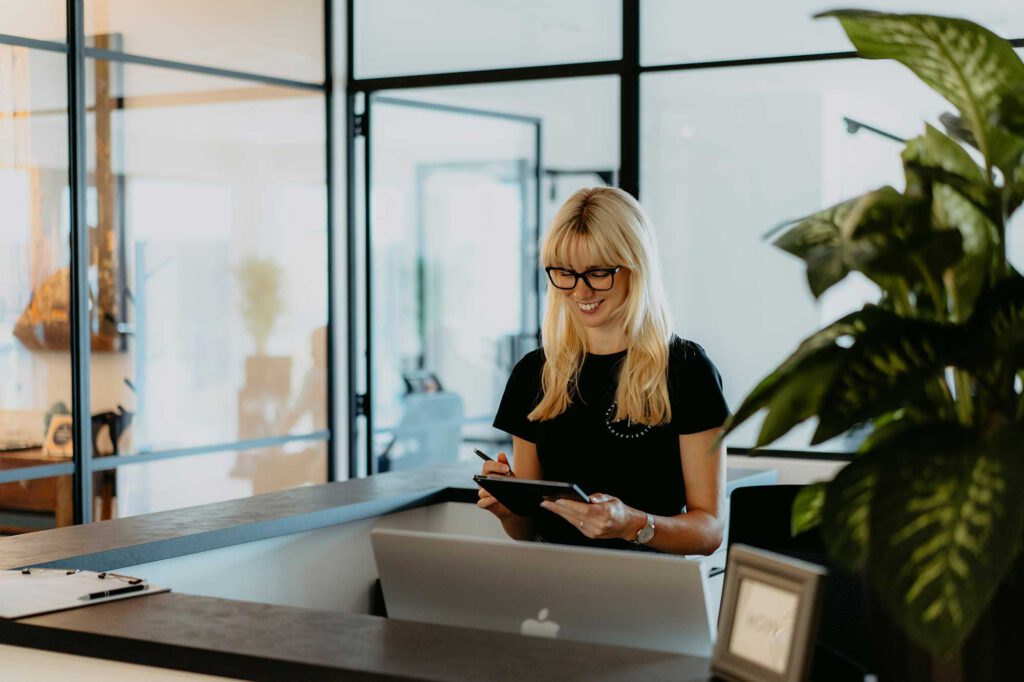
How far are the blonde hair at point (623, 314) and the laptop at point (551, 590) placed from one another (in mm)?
745

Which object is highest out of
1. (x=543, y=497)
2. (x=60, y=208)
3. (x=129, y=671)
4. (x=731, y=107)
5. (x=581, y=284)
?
(x=731, y=107)

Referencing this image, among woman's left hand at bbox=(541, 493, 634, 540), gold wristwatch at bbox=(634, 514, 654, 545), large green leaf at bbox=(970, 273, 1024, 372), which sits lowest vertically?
gold wristwatch at bbox=(634, 514, 654, 545)

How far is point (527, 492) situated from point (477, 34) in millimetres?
3837

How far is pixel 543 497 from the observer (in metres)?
2.20

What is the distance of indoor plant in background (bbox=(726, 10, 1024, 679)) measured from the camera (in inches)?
39.0

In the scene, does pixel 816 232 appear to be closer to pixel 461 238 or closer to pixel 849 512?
pixel 849 512

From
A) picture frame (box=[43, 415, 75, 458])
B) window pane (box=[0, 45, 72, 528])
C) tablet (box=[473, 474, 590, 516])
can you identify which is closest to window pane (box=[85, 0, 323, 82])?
window pane (box=[0, 45, 72, 528])

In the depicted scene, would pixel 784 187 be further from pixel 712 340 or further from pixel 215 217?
pixel 215 217

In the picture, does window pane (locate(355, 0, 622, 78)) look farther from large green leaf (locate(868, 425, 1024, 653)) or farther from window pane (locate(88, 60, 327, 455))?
large green leaf (locate(868, 425, 1024, 653))

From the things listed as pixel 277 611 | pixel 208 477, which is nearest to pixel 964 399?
pixel 277 611

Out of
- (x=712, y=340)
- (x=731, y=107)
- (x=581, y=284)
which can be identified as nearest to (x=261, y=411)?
(x=712, y=340)

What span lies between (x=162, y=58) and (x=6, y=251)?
1.12 metres

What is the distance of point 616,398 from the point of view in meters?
2.51

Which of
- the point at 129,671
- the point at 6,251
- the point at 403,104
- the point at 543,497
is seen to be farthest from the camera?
the point at 403,104
